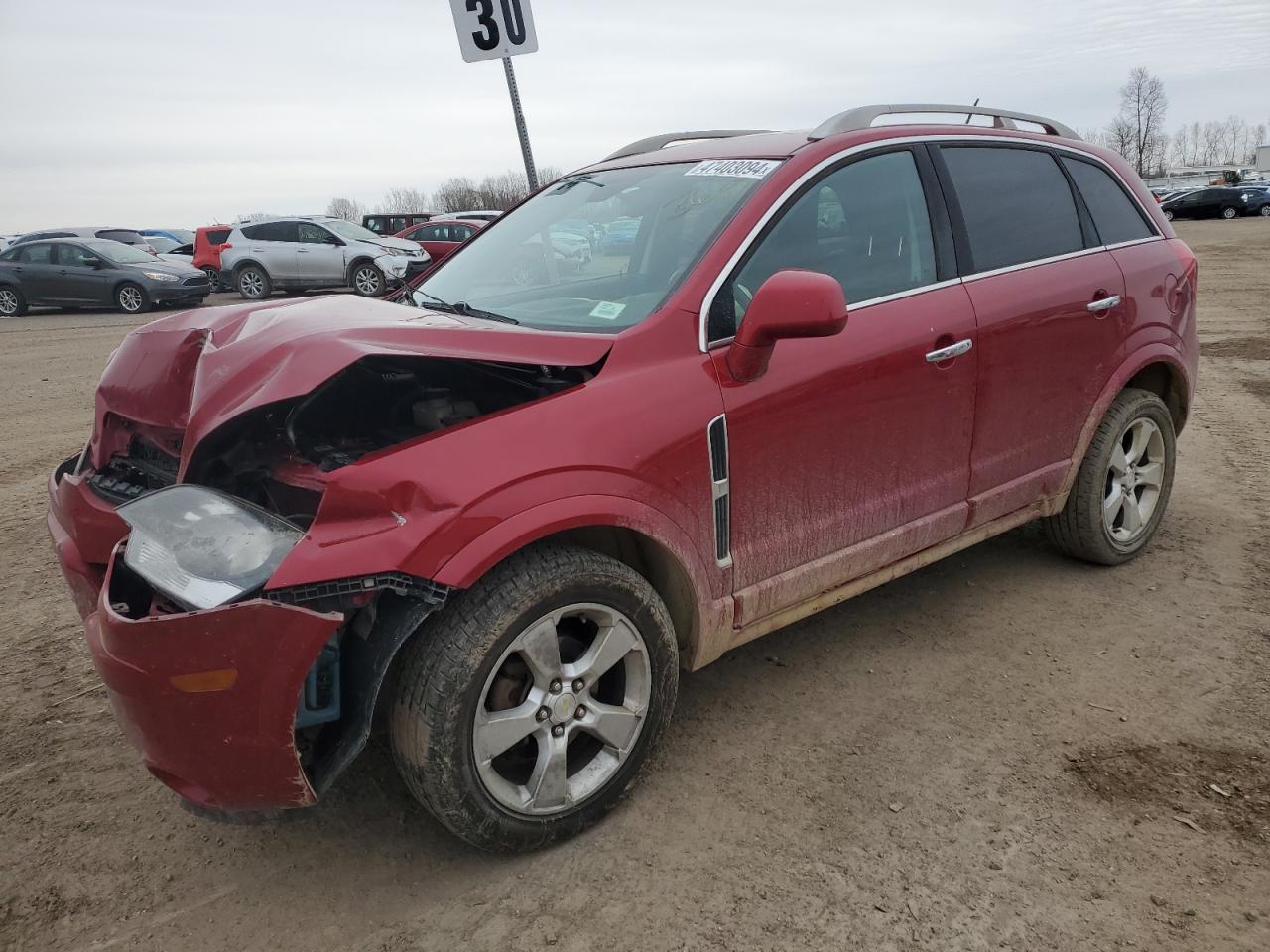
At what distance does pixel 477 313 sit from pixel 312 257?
659 inches

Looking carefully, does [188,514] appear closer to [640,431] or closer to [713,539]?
[640,431]

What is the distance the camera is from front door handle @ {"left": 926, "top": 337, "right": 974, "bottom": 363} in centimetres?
304

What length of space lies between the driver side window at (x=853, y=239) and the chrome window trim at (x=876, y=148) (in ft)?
0.08

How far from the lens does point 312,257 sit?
18219 millimetres

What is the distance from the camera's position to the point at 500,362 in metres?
2.32

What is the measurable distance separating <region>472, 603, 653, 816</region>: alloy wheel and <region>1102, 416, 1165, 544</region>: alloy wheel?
2506 millimetres

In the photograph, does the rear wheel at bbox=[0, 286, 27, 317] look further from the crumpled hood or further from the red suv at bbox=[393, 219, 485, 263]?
the crumpled hood

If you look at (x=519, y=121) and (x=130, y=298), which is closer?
(x=519, y=121)

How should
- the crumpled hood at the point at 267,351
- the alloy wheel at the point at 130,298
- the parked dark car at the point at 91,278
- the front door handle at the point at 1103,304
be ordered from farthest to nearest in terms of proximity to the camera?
1. the alloy wheel at the point at 130,298
2. the parked dark car at the point at 91,278
3. the front door handle at the point at 1103,304
4. the crumpled hood at the point at 267,351

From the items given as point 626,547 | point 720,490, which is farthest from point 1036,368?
point 626,547

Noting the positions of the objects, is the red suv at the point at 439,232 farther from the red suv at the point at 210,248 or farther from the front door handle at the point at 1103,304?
the front door handle at the point at 1103,304

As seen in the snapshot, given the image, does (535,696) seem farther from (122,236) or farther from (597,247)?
(122,236)

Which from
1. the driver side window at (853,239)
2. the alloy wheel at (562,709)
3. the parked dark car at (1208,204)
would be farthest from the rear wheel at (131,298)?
the parked dark car at (1208,204)

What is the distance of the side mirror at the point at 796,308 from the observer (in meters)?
2.39
